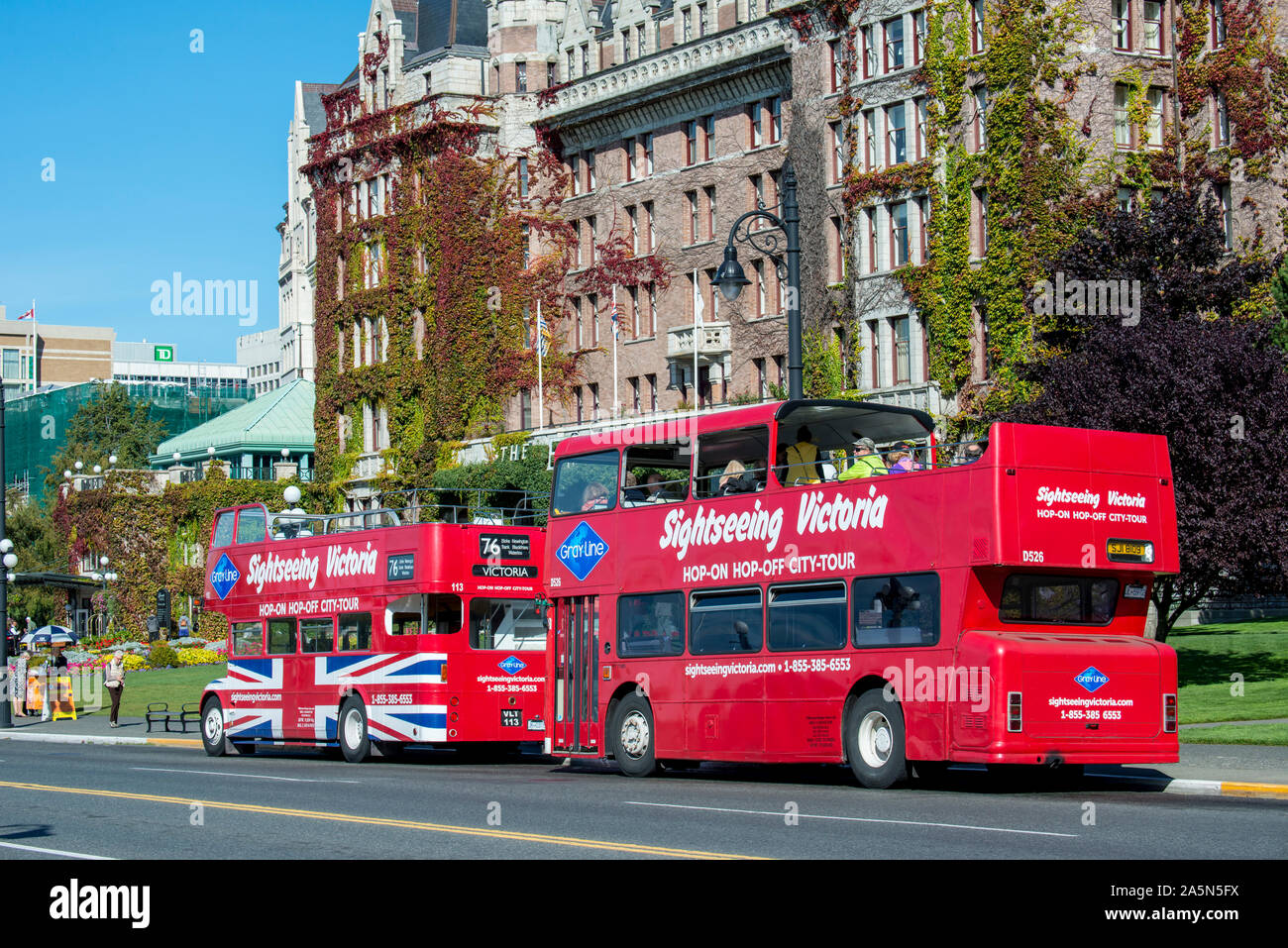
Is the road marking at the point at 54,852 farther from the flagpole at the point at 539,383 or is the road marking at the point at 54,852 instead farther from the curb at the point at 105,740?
the flagpole at the point at 539,383

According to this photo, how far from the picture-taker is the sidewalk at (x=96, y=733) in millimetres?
37938

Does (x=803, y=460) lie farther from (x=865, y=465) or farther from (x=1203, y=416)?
(x=1203, y=416)

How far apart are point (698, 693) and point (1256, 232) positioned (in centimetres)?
3494

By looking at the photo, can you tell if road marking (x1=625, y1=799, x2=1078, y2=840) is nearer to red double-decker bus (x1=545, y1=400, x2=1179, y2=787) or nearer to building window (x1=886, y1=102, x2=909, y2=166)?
red double-decker bus (x1=545, y1=400, x2=1179, y2=787)

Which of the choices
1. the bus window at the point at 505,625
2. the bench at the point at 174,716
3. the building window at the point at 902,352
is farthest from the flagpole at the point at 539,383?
the bus window at the point at 505,625

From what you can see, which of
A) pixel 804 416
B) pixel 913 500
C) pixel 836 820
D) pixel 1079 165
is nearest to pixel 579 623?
pixel 804 416

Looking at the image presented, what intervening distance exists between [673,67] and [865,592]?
160 ft

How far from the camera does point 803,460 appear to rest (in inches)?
885

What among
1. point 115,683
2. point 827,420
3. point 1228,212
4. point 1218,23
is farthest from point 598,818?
point 1218,23

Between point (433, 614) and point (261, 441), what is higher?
point (261, 441)

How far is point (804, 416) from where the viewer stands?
22188mm

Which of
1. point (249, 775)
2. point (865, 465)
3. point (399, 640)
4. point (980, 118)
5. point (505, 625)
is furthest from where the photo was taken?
point (980, 118)

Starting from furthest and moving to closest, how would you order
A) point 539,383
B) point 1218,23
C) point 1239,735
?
point 539,383, point 1218,23, point 1239,735

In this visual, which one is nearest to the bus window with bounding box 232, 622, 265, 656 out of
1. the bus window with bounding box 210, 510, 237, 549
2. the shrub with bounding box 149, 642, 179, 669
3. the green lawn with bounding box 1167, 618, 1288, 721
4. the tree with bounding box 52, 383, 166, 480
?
the bus window with bounding box 210, 510, 237, 549
